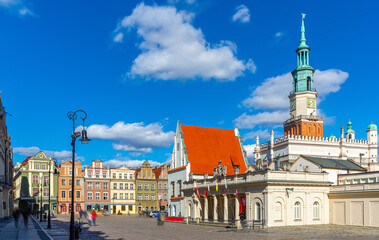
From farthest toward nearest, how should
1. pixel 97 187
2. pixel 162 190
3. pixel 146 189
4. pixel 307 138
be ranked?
pixel 162 190, pixel 146 189, pixel 97 187, pixel 307 138

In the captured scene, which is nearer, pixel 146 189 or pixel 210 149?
pixel 210 149

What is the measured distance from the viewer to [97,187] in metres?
96.8

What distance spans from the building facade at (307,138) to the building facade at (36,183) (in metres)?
50.2

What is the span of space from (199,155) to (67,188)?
46913mm

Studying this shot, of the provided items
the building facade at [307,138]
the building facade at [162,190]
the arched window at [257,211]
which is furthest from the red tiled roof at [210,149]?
the building facade at [162,190]

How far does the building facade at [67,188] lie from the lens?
3735 inches

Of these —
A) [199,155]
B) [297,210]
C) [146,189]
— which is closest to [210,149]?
[199,155]

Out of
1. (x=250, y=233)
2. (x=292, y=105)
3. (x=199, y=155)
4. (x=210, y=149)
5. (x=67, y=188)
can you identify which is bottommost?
(x=67, y=188)

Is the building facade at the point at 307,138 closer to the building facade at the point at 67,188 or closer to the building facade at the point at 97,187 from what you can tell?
the building facade at the point at 97,187

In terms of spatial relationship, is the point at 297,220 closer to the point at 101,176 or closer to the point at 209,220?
the point at 209,220

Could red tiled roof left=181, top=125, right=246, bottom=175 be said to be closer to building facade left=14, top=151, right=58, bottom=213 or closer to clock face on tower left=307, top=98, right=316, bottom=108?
clock face on tower left=307, top=98, right=316, bottom=108

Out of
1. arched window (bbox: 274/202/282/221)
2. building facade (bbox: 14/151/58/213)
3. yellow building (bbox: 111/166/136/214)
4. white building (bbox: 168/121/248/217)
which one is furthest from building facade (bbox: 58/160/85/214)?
arched window (bbox: 274/202/282/221)

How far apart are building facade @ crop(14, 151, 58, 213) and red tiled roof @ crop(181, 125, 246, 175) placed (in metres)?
48.3

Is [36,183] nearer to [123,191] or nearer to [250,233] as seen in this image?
[123,191]
